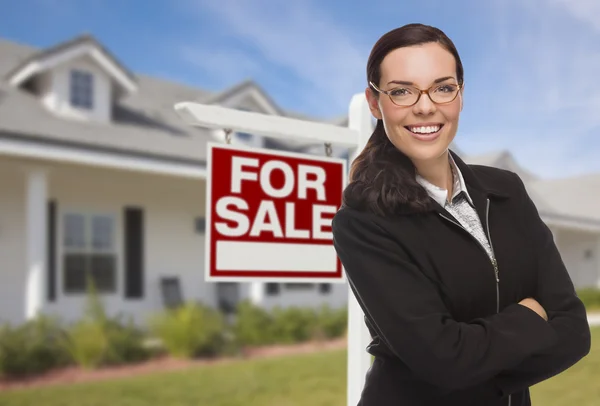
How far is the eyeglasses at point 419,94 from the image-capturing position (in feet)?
4.50

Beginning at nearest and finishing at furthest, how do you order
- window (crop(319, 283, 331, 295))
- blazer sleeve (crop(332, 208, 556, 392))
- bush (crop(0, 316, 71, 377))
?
blazer sleeve (crop(332, 208, 556, 392)), bush (crop(0, 316, 71, 377)), window (crop(319, 283, 331, 295))

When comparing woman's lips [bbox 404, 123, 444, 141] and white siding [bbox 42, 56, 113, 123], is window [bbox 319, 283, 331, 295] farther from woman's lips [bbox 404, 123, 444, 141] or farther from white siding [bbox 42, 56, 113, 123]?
woman's lips [bbox 404, 123, 444, 141]

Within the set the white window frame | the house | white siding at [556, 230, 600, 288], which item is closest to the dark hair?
the house

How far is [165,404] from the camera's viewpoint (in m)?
6.21

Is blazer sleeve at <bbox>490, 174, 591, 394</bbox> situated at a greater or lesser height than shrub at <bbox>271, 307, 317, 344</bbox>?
greater

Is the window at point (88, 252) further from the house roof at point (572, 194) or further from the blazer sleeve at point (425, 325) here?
the house roof at point (572, 194)

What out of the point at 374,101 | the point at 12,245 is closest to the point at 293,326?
Result: the point at 12,245

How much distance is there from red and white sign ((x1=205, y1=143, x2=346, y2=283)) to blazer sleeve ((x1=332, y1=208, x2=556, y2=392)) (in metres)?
0.87

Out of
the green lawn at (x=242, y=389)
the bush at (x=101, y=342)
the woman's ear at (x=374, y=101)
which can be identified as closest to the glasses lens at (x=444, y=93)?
the woman's ear at (x=374, y=101)

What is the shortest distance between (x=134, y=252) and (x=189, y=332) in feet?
11.1

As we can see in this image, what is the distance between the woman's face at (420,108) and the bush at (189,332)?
8.13m

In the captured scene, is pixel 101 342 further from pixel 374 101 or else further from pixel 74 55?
pixel 374 101

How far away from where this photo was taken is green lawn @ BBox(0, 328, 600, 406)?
245 inches

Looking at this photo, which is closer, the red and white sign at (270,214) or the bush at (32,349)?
the red and white sign at (270,214)
